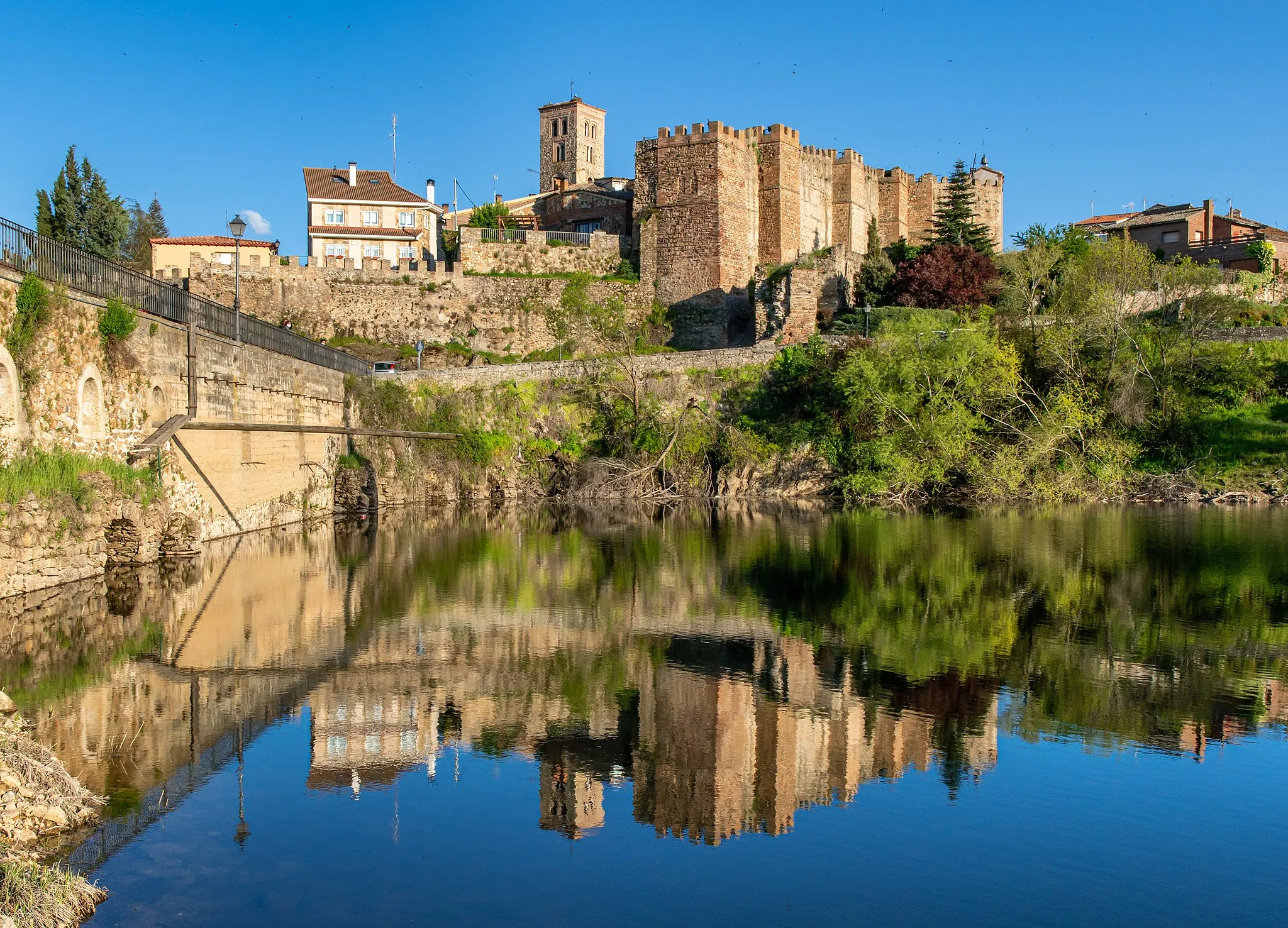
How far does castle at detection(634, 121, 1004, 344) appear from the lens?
51938 millimetres

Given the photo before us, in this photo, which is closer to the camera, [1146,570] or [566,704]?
[566,704]

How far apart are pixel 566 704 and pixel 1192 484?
108 ft

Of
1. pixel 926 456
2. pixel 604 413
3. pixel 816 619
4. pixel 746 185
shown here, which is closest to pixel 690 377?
pixel 604 413

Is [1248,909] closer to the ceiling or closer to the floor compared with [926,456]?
closer to the floor

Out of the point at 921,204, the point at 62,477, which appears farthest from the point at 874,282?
the point at 62,477

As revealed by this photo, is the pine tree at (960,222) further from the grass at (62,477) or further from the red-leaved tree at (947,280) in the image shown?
the grass at (62,477)

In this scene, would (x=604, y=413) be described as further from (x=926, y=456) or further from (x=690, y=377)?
(x=926, y=456)

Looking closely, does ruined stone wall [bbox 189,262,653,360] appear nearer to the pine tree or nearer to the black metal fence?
the pine tree

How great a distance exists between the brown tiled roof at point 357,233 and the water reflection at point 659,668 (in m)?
42.8

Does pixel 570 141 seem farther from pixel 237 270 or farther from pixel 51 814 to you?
pixel 51 814

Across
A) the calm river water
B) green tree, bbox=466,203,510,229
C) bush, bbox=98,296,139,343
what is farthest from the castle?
the calm river water

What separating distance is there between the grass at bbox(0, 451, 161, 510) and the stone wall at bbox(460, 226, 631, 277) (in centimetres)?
3503

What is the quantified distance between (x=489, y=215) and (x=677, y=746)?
57.7 meters

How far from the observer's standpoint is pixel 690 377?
144ft
